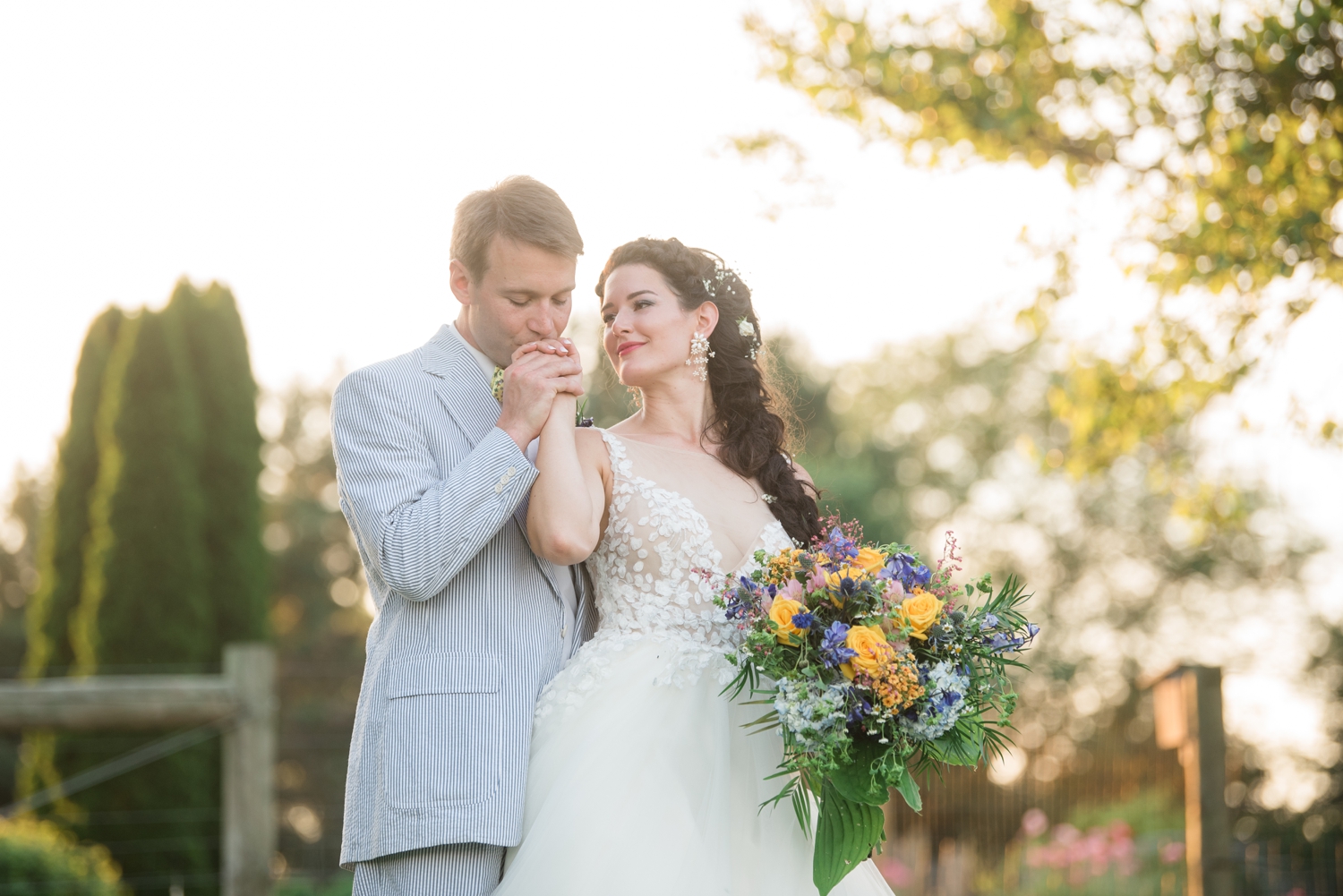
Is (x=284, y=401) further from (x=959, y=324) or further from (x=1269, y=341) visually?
(x=1269, y=341)

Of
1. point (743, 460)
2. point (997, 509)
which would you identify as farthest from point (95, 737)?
point (997, 509)

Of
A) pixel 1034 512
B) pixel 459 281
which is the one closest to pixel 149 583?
pixel 459 281

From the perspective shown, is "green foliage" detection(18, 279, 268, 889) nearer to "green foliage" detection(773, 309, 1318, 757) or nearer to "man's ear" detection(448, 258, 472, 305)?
"green foliage" detection(773, 309, 1318, 757)

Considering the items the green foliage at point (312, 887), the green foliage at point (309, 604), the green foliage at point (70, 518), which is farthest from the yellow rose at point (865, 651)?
the green foliage at point (309, 604)

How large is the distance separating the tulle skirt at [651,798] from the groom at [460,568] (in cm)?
8

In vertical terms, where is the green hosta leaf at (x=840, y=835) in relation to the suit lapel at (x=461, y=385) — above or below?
below

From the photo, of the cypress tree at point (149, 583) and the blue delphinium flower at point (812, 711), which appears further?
the cypress tree at point (149, 583)

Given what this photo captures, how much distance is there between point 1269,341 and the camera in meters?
6.40

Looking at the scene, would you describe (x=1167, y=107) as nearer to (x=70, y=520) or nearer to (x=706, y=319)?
(x=706, y=319)

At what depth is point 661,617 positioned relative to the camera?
307cm

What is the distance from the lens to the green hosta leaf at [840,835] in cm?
262

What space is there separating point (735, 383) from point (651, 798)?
54.8 inches

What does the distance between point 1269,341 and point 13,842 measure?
7213 mm

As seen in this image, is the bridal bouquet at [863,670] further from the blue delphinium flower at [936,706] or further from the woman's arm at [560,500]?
the woman's arm at [560,500]
